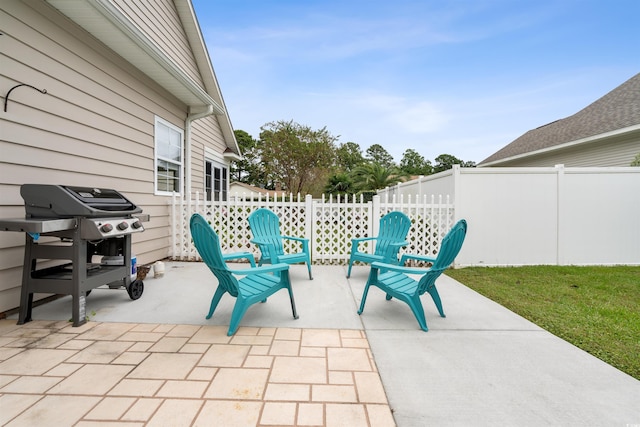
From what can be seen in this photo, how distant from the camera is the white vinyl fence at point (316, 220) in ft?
18.2

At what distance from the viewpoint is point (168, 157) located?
5.77m

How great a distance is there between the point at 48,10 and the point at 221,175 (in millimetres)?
7169

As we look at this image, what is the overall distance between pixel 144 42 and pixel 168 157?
236cm

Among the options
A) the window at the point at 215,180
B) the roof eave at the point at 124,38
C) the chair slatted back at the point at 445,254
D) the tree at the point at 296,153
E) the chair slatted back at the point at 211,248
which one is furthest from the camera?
the tree at the point at 296,153

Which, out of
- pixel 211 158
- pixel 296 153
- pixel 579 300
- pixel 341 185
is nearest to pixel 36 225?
pixel 579 300

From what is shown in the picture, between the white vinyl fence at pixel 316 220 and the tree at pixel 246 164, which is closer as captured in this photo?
the white vinyl fence at pixel 316 220

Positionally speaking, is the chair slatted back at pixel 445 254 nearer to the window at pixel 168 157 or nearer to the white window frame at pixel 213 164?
the window at pixel 168 157

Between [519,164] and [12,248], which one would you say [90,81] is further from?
[519,164]

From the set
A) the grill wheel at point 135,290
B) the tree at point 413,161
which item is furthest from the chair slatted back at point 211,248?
the tree at point 413,161

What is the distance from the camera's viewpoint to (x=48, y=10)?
307cm

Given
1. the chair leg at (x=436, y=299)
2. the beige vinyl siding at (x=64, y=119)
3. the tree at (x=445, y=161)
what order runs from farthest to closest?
the tree at (x=445, y=161), the chair leg at (x=436, y=299), the beige vinyl siding at (x=64, y=119)

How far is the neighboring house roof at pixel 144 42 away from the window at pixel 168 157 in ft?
2.32

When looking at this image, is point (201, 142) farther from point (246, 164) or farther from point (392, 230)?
point (246, 164)

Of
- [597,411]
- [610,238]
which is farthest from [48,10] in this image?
[610,238]
